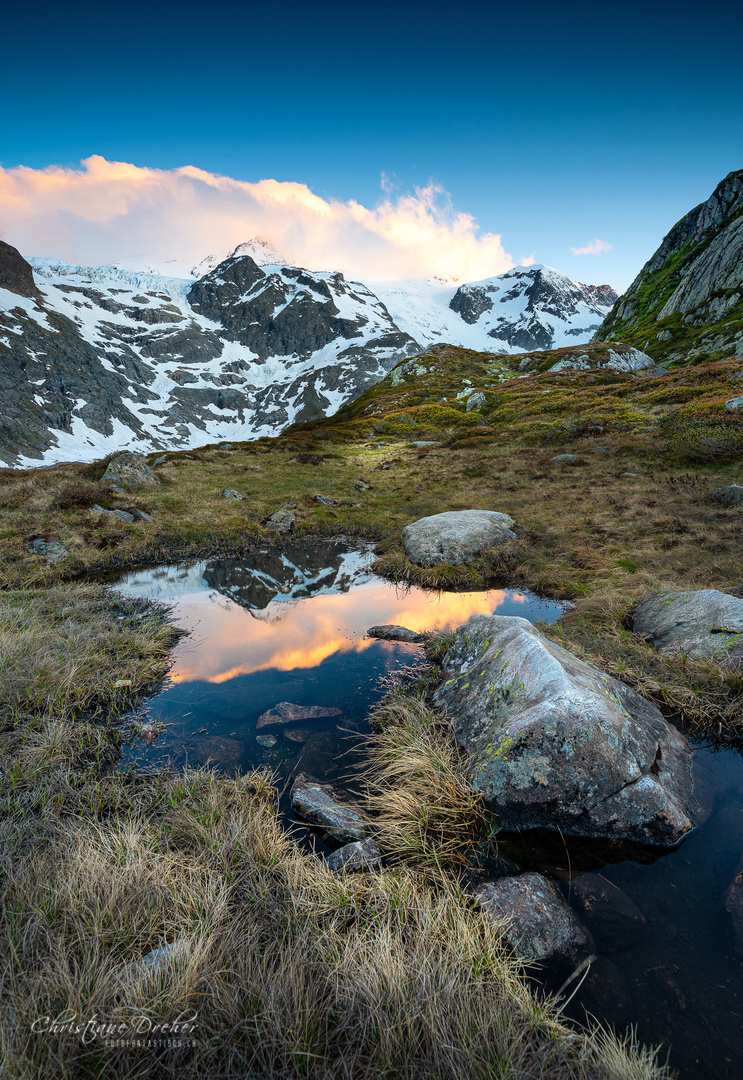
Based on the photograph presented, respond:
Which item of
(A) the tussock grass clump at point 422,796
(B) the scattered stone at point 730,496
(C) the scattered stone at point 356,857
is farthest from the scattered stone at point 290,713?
(B) the scattered stone at point 730,496

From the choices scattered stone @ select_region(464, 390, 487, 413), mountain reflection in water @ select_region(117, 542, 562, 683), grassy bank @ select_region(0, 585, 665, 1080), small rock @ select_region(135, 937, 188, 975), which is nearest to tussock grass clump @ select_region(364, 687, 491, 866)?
grassy bank @ select_region(0, 585, 665, 1080)

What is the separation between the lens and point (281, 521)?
21.5 metres

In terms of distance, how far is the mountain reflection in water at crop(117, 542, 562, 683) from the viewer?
32.8 feet

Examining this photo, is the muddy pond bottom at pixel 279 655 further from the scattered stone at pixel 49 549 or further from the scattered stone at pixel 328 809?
the scattered stone at pixel 49 549

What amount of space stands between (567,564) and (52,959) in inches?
597

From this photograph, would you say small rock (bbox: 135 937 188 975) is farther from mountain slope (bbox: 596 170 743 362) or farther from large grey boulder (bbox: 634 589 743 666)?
mountain slope (bbox: 596 170 743 362)

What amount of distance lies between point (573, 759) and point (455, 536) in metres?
11.3

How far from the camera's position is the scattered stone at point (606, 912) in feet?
13.5

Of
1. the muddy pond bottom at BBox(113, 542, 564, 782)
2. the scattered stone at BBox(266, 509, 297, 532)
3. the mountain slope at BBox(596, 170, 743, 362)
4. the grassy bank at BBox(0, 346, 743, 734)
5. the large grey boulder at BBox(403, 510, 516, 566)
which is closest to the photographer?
the muddy pond bottom at BBox(113, 542, 564, 782)

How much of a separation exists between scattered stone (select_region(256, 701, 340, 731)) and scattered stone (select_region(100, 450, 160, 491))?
22.9 meters

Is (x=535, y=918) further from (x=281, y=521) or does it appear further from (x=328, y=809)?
(x=281, y=521)

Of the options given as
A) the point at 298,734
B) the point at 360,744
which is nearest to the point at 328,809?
the point at 360,744


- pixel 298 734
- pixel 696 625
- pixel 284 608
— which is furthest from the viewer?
pixel 284 608

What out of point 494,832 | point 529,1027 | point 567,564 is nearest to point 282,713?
point 494,832
